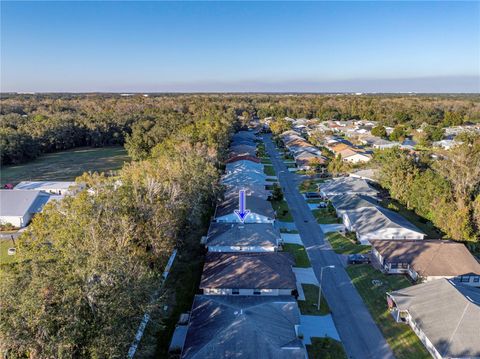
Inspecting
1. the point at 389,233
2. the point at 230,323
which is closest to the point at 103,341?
the point at 230,323

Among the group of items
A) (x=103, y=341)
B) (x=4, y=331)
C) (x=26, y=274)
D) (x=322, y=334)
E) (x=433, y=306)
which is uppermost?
(x=26, y=274)

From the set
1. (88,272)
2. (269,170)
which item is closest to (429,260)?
(88,272)

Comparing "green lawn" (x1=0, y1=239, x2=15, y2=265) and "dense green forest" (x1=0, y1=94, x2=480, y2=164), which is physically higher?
"dense green forest" (x1=0, y1=94, x2=480, y2=164)

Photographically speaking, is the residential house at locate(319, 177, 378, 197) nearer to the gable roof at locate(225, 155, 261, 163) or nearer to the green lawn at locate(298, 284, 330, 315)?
the gable roof at locate(225, 155, 261, 163)

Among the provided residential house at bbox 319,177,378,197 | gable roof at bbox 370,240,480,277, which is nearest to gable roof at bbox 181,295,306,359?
gable roof at bbox 370,240,480,277

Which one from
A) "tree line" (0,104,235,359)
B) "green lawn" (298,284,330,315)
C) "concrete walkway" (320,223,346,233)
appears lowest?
"green lawn" (298,284,330,315)

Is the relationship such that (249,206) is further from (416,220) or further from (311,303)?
(416,220)

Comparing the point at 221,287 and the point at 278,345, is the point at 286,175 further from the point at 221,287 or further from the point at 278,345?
the point at 278,345
